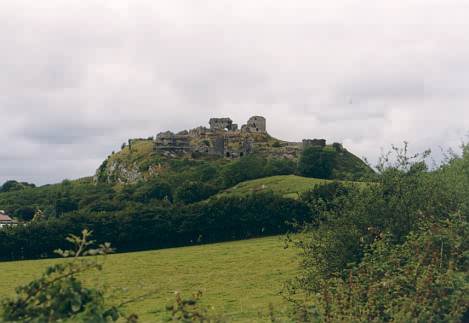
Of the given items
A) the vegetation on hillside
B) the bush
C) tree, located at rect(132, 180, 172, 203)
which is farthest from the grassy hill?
the vegetation on hillside

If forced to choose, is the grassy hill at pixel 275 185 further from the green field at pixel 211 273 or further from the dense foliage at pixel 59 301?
the dense foliage at pixel 59 301

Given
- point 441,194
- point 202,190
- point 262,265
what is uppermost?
point 202,190

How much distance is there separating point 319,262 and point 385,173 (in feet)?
21.1

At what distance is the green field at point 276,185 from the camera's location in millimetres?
128575

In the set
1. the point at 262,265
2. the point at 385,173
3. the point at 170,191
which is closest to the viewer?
the point at 385,173

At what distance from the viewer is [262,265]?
61.3 metres

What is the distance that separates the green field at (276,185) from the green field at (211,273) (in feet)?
144

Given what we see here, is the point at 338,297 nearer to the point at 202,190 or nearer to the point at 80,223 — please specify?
the point at 80,223

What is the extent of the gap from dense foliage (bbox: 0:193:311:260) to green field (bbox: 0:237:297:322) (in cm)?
600

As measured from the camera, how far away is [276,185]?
138 m

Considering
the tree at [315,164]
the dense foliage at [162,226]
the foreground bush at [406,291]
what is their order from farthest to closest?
the tree at [315,164] < the dense foliage at [162,226] < the foreground bush at [406,291]

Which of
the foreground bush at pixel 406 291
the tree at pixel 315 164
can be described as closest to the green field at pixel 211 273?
the foreground bush at pixel 406 291

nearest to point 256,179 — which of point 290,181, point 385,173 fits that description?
point 290,181

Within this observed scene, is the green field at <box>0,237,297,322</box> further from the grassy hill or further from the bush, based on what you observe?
the bush
